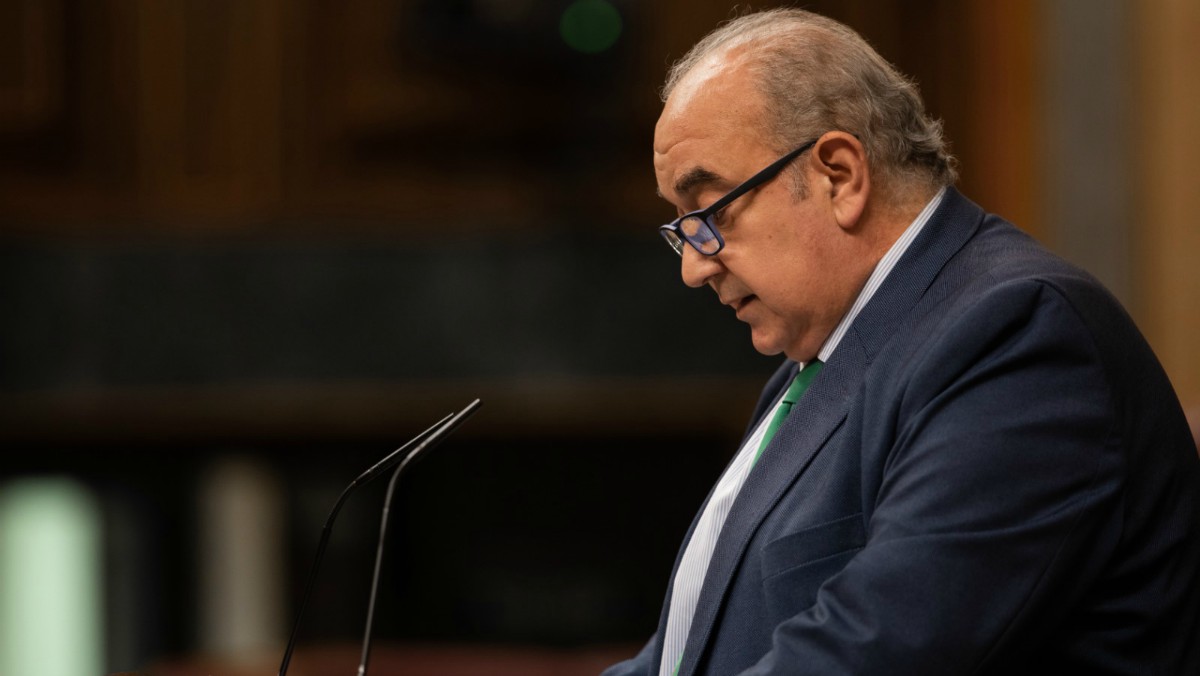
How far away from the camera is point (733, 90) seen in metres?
1.68

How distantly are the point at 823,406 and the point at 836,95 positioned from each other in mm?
361

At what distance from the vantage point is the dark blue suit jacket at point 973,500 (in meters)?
1.34

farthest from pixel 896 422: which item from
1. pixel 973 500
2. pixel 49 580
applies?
pixel 49 580

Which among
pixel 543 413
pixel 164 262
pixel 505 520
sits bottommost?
pixel 505 520

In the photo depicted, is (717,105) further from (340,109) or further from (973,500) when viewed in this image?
Answer: (340,109)

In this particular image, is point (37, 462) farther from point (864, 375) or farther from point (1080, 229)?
point (864, 375)

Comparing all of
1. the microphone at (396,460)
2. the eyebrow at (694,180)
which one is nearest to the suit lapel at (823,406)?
the eyebrow at (694,180)

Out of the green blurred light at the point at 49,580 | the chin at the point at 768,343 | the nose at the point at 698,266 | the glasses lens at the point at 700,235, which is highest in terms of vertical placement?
the glasses lens at the point at 700,235

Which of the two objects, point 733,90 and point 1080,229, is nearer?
point 733,90

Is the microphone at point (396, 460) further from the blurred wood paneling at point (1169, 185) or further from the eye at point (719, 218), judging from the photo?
the blurred wood paneling at point (1169, 185)

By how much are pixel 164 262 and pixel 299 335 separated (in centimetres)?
45

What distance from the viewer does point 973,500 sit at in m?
1.34

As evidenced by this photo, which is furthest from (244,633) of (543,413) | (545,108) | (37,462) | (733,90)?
(733,90)

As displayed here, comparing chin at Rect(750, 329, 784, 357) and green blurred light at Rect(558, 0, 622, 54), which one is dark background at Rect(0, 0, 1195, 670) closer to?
green blurred light at Rect(558, 0, 622, 54)
